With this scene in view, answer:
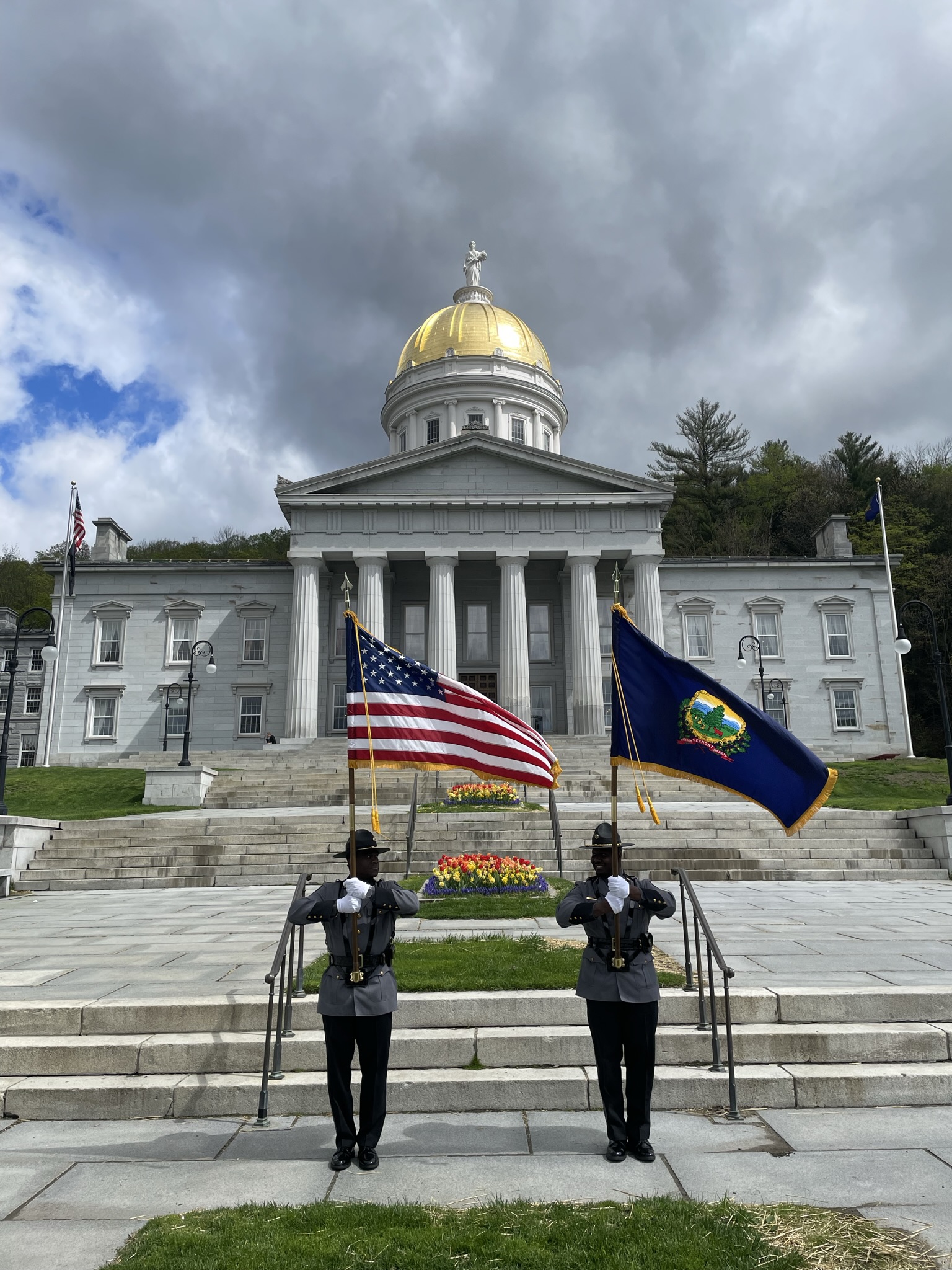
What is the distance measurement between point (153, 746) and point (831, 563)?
36242mm

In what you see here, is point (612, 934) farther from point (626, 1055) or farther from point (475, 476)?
point (475, 476)

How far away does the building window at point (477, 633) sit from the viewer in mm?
48188

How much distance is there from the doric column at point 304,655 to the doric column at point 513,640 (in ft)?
28.7

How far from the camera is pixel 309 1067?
24.6 ft

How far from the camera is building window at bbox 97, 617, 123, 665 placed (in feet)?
157

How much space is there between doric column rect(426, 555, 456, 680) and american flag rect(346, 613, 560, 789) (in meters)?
31.3

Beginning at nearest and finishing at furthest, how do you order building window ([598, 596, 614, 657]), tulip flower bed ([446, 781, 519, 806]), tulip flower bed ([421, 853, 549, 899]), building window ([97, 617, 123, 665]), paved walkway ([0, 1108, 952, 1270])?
paved walkway ([0, 1108, 952, 1270]) → tulip flower bed ([421, 853, 549, 899]) → tulip flower bed ([446, 781, 519, 806]) → building window ([97, 617, 123, 665]) → building window ([598, 596, 614, 657])

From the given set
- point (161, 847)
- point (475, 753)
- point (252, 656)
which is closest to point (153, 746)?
point (252, 656)

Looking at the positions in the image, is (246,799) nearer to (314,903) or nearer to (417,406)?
(314,903)

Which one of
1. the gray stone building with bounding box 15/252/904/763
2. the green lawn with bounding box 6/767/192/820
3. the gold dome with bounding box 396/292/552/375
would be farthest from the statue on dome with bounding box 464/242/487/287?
the green lawn with bounding box 6/767/192/820

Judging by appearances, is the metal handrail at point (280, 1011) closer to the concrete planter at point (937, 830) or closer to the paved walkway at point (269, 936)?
the paved walkway at point (269, 936)

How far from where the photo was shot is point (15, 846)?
19281mm

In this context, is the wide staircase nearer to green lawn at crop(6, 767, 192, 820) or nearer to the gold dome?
green lawn at crop(6, 767, 192, 820)

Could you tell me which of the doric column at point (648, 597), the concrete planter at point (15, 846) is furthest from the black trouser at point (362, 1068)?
the doric column at point (648, 597)
